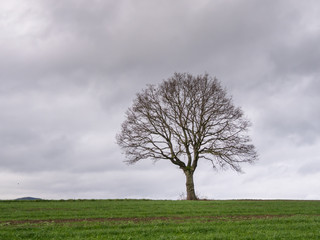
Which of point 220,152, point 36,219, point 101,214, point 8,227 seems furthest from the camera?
point 220,152

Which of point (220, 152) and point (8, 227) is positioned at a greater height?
point (220, 152)

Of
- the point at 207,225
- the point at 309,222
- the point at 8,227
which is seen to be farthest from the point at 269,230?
the point at 8,227

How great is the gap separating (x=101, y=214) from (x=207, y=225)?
7977mm

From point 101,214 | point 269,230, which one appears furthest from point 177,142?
point 269,230

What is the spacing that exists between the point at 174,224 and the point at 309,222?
7178 millimetres

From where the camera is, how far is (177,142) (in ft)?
137

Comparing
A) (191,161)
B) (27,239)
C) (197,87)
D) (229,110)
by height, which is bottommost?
(27,239)

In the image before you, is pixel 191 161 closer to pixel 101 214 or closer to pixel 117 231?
pixel 101 214

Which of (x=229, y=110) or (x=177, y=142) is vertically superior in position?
(x=229, y=110)

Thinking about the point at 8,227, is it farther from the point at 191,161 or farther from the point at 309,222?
the point at 191,161

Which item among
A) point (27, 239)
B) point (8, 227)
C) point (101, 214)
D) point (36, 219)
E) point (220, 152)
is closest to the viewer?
point (27, 239)

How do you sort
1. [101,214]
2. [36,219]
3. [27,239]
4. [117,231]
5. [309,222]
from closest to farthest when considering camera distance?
[27,239] < [117,231] < [309,222] < [36,219] < [101,214]

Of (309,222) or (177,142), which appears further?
(177,142)

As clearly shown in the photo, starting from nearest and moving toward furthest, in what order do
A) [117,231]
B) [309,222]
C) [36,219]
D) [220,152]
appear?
[117,231]
[309,222]
[36,219]
[220,152]
